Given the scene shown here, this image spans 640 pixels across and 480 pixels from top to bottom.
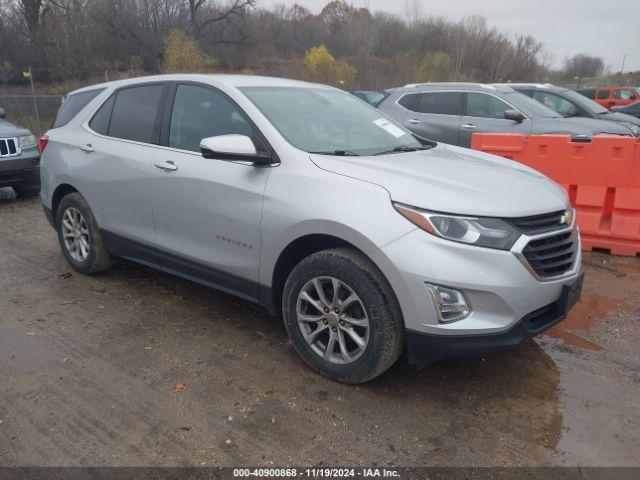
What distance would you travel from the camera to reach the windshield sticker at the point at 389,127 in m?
3.95

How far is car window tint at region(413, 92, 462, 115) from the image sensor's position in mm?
8578

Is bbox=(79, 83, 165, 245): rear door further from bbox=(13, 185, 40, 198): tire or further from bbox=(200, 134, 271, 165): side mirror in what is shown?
bbox=(13, 185, 40, 198): tire

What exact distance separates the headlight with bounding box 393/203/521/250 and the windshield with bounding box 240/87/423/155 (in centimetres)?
88

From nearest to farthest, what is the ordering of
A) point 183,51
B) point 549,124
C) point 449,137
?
1. point 549,124
2. point 449,137
3. point 183,51

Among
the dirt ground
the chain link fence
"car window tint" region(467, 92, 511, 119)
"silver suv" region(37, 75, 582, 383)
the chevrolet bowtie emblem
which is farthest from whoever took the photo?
the chain link fence

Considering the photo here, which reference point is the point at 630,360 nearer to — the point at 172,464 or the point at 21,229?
the point at 172,464

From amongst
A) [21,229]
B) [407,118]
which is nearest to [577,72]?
[407,118]

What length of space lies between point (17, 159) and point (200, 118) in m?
5.34

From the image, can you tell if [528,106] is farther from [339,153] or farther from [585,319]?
[339,153]

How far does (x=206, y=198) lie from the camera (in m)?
3.48

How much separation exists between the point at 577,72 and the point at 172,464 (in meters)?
84.5

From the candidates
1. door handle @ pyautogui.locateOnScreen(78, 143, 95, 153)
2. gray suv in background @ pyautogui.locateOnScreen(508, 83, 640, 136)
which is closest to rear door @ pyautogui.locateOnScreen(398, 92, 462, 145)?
gray suv in background @ pyautogui.locateOnScreen(508, 83, 640, 136)

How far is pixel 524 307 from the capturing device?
2648 mm

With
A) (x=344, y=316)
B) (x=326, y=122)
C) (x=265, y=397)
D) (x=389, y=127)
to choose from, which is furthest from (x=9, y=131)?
(x=344, y=316)
